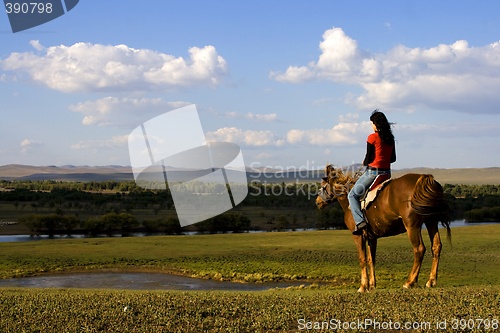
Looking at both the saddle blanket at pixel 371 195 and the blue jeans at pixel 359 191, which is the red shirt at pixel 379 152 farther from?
the saddle blanket at pixel 371 195

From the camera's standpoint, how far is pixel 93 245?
4775 centimetres

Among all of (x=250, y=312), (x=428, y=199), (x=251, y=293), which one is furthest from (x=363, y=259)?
(x=250, y=312)

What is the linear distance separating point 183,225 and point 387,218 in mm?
72316

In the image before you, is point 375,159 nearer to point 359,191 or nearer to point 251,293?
point 359,191

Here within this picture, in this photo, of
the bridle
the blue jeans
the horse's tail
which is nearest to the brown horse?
the horse's tail

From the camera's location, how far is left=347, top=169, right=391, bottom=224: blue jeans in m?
13.6

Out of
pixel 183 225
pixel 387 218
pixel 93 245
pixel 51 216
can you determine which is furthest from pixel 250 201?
pixel 387 218

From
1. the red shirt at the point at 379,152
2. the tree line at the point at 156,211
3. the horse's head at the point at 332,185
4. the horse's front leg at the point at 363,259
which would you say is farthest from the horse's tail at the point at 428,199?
the tree line at the point at 156,211

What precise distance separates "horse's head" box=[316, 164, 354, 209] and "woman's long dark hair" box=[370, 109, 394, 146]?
1.82 m

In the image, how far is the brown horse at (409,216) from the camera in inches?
492

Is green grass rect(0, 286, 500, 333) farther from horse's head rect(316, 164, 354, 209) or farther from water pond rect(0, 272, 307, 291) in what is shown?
water pond rect(0, 272, 307, 291)

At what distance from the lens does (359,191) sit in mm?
13828

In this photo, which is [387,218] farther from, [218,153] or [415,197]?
[218,153]

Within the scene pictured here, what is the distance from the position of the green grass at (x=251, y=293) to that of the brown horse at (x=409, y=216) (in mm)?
710
